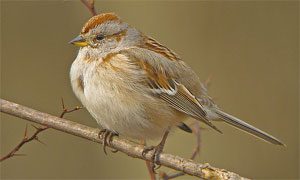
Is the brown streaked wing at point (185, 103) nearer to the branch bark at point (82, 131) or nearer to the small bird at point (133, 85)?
the small bird at point (133, 85)

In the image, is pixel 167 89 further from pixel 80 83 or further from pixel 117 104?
pixel 80 83

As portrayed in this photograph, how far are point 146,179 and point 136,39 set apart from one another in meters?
3.13

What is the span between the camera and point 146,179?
7.80m

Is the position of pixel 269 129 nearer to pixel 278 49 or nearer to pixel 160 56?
pixel 278 49

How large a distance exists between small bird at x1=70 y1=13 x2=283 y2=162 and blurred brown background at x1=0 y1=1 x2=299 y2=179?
2.38 m

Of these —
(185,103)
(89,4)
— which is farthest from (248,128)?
(89,4)

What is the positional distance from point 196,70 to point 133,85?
9.95 ft

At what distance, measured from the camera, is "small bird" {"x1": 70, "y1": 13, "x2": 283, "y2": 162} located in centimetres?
459

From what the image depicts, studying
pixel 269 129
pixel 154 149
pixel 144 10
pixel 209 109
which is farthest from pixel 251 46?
pixel 154 149

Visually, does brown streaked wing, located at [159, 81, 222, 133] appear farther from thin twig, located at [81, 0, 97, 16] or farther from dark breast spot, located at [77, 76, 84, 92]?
thin twig, located at [81, 0, 97, 16]

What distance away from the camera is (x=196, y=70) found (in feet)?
25.0

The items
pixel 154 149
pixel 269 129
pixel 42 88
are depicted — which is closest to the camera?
pixel 154 149

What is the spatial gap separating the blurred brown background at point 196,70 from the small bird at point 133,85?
238 cm

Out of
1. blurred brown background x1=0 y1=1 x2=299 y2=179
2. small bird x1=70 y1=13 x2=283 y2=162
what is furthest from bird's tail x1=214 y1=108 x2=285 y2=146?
blurred brown background x1=0 y1=1 x2=299 y2=179
